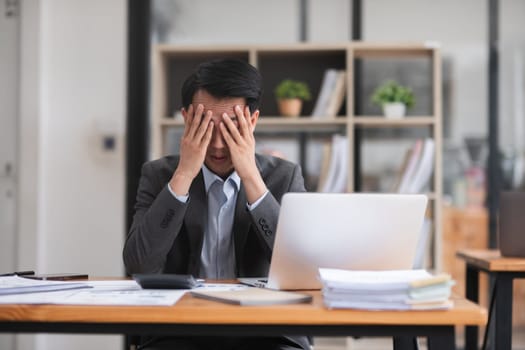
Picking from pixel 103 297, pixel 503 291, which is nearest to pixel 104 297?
pixel 103 297

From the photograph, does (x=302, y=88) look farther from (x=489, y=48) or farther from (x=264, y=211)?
(x=264, y=211)

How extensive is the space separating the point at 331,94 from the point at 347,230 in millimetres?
2340

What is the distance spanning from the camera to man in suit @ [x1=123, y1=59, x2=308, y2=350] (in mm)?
1925

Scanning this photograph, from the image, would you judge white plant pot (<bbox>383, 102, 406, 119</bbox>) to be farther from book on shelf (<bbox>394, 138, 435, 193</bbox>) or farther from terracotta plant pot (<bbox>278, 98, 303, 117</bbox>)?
terracotta plant pot (<bbox>278, 98, 303, 117</bbox>)

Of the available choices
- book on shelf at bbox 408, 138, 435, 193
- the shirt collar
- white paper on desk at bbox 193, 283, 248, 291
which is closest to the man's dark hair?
the shirt collar

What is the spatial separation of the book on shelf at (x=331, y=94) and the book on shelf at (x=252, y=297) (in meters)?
2.34

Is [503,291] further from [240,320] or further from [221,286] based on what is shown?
[240,320]

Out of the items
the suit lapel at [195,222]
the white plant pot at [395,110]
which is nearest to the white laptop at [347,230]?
the suit lapel at [195,222]

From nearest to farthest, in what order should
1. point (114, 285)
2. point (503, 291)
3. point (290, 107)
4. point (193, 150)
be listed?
point (114, 285) → point (193, 150) → point (503, 291) → point (290, 107)

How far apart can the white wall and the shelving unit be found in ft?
1.15

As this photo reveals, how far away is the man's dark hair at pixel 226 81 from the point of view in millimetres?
1995

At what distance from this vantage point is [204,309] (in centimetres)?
131

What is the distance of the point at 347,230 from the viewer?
1536 mm

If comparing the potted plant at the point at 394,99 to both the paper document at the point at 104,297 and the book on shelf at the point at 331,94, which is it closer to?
the book on shelf at the point at 331,94
